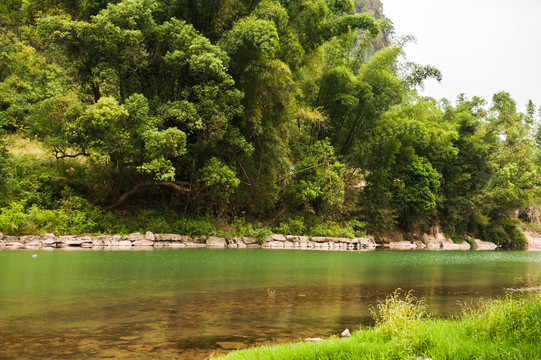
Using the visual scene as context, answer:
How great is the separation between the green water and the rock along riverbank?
11.0 ft

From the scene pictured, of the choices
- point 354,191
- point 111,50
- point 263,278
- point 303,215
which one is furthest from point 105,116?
point 354,191

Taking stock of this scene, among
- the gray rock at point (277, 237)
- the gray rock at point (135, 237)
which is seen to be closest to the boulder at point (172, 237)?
the gray rock at point (135, 237)

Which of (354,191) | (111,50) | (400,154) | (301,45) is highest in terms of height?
(301,45)

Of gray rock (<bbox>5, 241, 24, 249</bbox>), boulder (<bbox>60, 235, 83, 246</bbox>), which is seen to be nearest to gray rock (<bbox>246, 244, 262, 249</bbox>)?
boulder (<bbox>60, 235, 83, 246</bbox>)

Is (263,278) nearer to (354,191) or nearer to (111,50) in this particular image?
(111,50)

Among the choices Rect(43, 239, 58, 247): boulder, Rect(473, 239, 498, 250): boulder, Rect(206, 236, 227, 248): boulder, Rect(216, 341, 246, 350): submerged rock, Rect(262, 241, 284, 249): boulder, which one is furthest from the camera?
Rect(473, 239, 498, 250): boulder

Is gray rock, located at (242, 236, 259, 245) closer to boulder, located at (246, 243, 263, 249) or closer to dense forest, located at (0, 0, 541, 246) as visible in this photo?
boulder, located at (246, 243, 263, 249)

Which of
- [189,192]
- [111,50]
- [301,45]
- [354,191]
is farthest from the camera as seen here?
[354,191]

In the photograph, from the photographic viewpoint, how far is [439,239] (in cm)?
3472

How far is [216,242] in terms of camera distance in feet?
67.0

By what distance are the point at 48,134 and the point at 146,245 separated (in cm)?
674

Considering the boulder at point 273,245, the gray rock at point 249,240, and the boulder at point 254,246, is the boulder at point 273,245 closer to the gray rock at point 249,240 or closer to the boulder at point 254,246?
the boulder at point 254,246

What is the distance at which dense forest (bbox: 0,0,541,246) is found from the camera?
17.7m

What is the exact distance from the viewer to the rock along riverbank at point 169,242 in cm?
A: 1570
